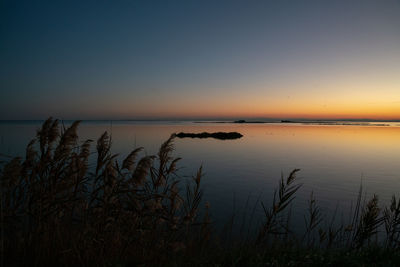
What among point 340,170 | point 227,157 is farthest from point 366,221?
point 227,157

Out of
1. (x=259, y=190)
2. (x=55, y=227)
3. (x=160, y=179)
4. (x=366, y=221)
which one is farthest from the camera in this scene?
(x=259, y=190)

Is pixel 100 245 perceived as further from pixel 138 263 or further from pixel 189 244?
pixel 189 244

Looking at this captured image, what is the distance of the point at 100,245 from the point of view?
416 cm

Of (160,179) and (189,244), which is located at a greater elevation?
(160,179)

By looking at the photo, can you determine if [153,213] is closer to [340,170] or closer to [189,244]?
[189,244]

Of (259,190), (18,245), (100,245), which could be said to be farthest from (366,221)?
(259,190)

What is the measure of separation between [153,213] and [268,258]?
2542 millimetres

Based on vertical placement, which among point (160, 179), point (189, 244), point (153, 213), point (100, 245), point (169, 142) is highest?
point (169, 142)

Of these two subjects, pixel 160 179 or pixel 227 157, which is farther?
pixel 227 157

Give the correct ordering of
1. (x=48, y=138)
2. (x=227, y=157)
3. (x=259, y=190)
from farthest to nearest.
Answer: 1. (x=227, y=157)
2. (x=259, y=190)
3. (x=48, y=138)

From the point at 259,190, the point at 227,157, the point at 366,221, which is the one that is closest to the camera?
the point at 366,221

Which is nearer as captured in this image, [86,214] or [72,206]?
[86,214]

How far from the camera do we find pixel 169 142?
15.4ft

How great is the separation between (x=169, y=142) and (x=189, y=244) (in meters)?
2.46
